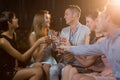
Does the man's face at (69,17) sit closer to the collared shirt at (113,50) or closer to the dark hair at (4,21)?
the dark hair at (4,21)

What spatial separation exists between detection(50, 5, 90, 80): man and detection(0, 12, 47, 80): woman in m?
0.31

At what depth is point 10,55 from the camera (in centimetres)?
453

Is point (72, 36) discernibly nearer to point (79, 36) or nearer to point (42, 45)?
point (79, 36)

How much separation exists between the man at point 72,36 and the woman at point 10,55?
1.02 ft

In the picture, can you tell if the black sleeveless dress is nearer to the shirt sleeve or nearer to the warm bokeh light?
the shirt sleeve

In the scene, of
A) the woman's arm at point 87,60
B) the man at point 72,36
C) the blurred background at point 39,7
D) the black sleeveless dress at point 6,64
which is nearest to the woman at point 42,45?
the man at point 72,36

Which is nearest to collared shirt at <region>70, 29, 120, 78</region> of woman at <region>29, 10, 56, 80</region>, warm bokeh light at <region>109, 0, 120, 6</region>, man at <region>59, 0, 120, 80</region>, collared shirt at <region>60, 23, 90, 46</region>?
man at <region>59, 0, 120, 80</region>

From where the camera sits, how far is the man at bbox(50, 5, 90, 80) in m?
4.45

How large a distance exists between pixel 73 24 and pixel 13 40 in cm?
86

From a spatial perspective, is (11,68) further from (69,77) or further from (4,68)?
(69,77)

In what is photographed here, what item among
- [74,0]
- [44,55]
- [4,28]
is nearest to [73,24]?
[44,55]

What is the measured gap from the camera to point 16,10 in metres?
6.37

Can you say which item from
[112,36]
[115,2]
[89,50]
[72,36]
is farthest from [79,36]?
[115,2]

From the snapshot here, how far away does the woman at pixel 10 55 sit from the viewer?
14.6 ft
